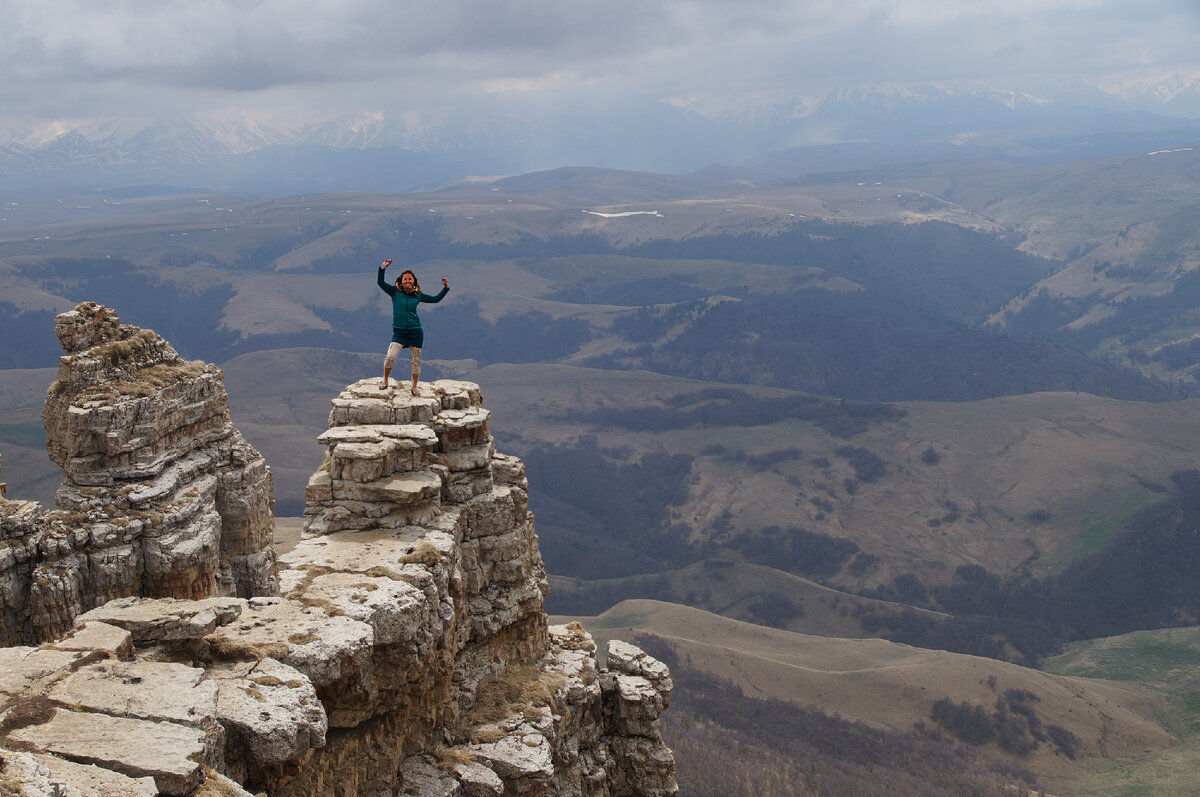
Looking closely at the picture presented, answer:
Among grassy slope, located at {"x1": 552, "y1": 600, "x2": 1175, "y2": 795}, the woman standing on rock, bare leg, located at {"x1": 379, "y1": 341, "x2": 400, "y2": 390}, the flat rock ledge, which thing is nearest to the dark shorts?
the woman standing on rock

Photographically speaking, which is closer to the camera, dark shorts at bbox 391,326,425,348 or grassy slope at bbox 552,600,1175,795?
dark shorts at bbox 391,326,425,348

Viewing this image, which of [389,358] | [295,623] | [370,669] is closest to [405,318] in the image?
[389,358]

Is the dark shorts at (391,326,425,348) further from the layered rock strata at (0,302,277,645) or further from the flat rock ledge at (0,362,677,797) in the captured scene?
the layered rock strata at (0,302,277,645)

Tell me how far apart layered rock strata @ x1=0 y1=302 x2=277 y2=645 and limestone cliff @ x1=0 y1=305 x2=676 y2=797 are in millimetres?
69

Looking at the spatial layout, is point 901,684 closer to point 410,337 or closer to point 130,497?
point 410,337

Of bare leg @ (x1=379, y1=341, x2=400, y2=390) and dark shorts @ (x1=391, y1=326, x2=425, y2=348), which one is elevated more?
dark shorts @ (x1=391, y1=326, x2=425, y2=348)

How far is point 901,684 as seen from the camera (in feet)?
350

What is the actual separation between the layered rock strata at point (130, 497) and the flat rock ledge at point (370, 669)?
62 cm

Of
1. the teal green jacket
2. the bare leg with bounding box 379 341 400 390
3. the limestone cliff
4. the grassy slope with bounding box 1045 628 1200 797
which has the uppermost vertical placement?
the teal green jacket

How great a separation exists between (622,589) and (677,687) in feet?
250

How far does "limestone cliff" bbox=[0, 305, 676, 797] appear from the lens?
1655 cm

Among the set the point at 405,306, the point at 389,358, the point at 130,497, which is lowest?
the point at 130,497

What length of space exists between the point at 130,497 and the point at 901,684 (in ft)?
304

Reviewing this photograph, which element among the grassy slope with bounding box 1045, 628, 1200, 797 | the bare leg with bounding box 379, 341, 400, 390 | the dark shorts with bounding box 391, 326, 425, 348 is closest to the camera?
the bare leg with bounding box 379, 341, 400, 390
